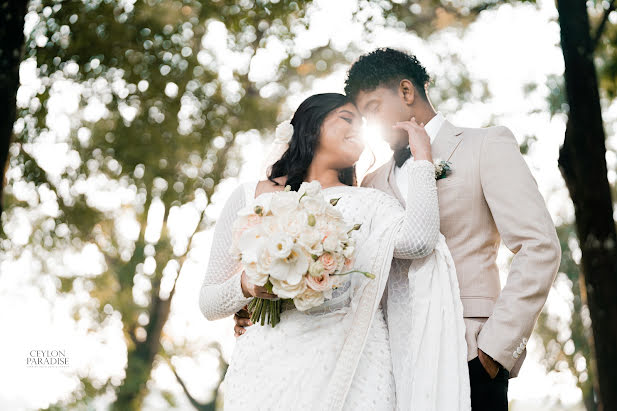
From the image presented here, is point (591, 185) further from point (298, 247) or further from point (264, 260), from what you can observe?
point (264, 260)

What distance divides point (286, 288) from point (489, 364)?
1070 mm

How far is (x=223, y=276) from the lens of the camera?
379cm

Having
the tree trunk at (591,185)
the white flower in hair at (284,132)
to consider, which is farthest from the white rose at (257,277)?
the tree trunk at (591,185)

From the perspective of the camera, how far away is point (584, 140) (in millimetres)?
4688

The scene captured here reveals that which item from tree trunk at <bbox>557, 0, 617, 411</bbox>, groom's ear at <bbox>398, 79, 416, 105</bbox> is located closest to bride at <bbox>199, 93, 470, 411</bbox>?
groom's ear at <bbox>398, 79, 416, 105</bbox>

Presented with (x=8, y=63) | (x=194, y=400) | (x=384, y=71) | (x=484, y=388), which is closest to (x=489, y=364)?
(x=484, y=388)

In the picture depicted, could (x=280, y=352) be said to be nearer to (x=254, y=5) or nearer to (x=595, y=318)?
(x=595, y=318)

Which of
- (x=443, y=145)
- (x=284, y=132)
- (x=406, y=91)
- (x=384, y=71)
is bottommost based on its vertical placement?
(x=443, y=145)

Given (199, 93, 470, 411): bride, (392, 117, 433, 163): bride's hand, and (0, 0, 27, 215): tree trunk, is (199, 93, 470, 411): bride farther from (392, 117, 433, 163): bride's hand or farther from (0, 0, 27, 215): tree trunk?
(0, 0, 27, 215): tree trunk

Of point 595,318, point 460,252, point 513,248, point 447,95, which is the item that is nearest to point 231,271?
point 460,252

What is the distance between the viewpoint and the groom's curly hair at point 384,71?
13.0 feet

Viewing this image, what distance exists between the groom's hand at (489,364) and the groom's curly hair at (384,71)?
5.20ft

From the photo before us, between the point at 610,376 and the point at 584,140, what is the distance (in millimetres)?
1574

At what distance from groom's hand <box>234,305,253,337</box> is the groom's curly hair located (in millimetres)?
1432
